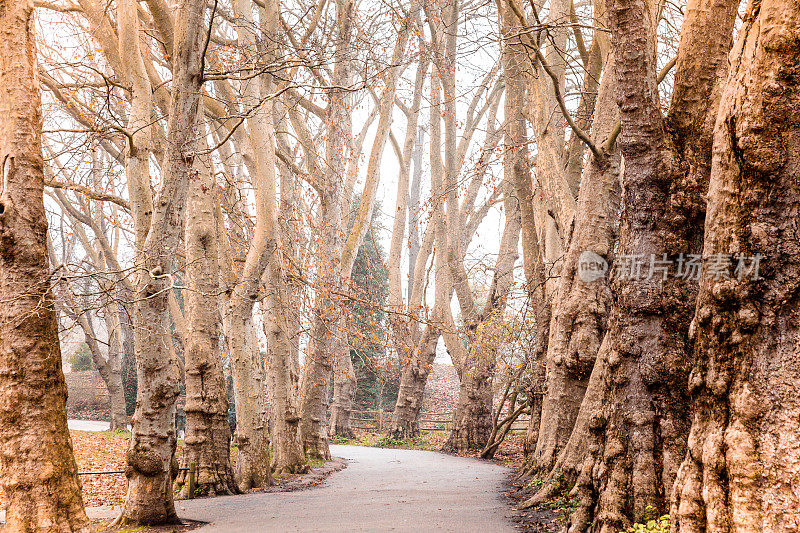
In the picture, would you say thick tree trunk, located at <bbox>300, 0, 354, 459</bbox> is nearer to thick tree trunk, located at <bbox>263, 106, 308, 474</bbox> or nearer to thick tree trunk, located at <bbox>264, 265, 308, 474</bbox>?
thick tree trunk, located at <bbox>263, 106, 308, 474</bbox>

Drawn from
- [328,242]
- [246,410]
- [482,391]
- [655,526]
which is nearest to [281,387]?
[246,410]

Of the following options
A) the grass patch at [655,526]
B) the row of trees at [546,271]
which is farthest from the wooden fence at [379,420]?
the grass patch at [655,526]

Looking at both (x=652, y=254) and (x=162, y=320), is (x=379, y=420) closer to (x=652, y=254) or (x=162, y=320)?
(x=162, y=320)

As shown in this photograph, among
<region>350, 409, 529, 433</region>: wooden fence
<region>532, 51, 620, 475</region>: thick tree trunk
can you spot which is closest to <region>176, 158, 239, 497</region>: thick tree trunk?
<region>532, 51, 620, 475</region>: thick tree trunk

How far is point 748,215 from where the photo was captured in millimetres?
3334

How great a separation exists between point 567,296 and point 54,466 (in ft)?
19.8

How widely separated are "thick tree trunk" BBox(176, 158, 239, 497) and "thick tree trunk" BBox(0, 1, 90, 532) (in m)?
3.86

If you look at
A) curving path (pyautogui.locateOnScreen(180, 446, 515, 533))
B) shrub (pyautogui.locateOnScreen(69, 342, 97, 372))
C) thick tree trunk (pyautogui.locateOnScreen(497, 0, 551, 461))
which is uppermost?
thick tree trunk (pyautogui.locateOnScreen(497, 0, 551, 461))

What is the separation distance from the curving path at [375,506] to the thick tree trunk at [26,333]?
194 cm

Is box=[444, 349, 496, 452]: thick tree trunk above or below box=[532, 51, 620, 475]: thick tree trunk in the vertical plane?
below

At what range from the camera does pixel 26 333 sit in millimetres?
4492

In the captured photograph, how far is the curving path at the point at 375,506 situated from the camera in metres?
6.08

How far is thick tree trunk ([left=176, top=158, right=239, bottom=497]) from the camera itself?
8688 millimetres

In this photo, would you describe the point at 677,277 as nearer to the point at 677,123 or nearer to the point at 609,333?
the point at 609,333
